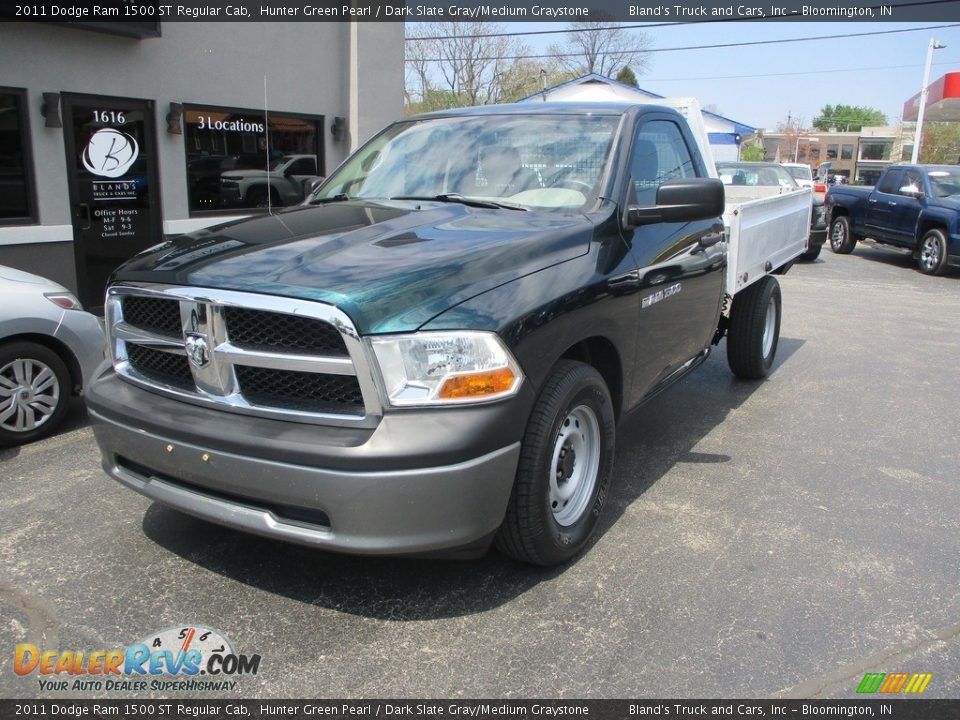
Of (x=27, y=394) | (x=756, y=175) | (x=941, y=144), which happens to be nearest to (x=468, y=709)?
(x=27, y=394)

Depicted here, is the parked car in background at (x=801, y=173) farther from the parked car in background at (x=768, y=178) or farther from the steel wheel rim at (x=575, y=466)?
the steel wheel rim at (x=575, y=466)

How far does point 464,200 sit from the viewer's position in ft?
12.9

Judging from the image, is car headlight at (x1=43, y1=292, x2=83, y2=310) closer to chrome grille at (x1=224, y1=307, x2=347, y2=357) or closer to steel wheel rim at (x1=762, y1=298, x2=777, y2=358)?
chrome grille at (x1=224, y1=307, x2=347, y2=357)

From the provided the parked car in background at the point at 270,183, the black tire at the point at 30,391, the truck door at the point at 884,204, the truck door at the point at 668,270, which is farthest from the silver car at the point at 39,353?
the truck door at the point at 884,204

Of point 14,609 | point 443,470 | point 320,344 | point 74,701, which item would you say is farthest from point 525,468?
point 14,609

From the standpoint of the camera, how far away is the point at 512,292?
2.94 metres

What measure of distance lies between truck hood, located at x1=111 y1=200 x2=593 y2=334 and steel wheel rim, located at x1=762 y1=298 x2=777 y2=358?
357 centimetres

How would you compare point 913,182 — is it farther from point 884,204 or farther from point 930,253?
point 930,253

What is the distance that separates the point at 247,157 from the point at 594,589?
842cm

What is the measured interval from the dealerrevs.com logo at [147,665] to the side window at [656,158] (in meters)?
2.76

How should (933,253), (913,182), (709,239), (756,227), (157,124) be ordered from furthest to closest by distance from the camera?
(913,182) → (933,253) → (157,124) → (756,227) → (709,239)

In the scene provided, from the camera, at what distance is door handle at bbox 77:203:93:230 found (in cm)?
841

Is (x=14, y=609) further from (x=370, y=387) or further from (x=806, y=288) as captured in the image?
(x=806, y=288)

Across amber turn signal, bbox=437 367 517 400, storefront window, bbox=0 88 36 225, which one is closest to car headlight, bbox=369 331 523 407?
amber turn signal, bbox=437 367 517 400
